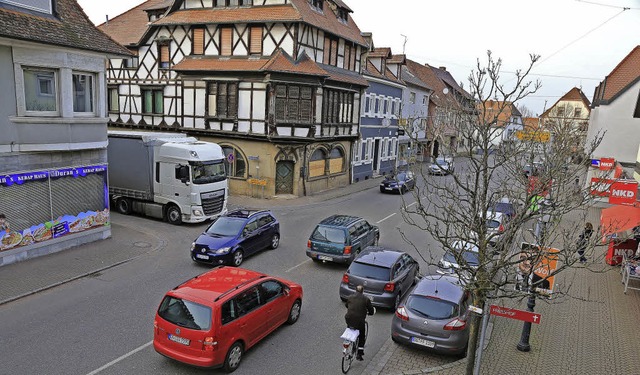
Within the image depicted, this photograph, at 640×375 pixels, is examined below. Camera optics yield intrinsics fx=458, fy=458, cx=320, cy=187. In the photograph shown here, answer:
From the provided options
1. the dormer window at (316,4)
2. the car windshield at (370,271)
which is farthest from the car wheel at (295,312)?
the dormer window at (316,4)

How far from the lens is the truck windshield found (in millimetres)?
19406

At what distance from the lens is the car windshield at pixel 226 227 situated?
15.2 m

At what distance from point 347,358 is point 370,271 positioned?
131 inches

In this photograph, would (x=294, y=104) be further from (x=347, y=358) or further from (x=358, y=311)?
(x=347, y=358)

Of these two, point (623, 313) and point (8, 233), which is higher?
point (8, 233)

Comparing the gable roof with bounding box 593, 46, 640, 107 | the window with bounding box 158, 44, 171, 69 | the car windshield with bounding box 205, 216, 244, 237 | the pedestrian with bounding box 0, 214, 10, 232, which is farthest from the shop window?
the gable roof with bounding box 593, 46, 640, 107

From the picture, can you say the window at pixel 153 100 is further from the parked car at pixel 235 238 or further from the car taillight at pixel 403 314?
the car taillight at pixel 403 314

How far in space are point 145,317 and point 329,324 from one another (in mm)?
4380

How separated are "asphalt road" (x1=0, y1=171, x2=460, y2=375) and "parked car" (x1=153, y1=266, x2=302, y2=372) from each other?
507 mm

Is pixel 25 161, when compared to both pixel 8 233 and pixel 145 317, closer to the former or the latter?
pixel 8 233

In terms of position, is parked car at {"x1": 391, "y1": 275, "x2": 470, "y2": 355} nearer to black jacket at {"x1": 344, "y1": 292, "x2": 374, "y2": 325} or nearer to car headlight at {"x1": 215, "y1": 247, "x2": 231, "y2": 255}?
black jacket at {"x1": 344, "y1": 292, "x2": 374, "y2": 325}

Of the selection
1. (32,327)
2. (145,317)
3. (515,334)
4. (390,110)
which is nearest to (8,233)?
(32,327)

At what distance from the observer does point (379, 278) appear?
11734mm

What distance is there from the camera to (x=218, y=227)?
1544 centimetres
